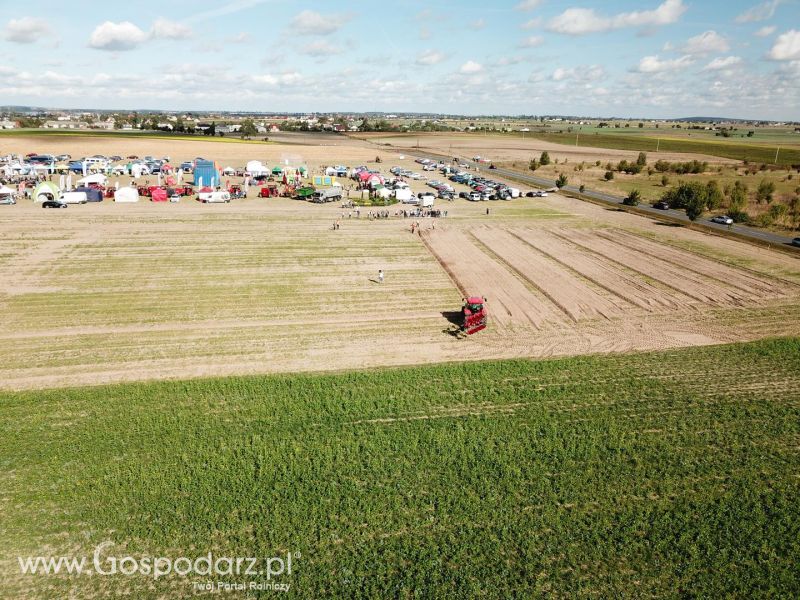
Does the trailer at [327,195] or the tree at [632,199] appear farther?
the tree at [632,199]

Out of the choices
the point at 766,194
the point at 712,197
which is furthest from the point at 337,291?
the point at 766,194

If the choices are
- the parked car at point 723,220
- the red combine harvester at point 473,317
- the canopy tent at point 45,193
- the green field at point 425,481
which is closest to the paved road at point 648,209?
the parked car at point 723,220

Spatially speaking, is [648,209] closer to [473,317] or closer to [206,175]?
[473,317]

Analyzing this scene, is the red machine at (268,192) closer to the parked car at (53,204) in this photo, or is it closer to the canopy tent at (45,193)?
the parked car at (53,204)

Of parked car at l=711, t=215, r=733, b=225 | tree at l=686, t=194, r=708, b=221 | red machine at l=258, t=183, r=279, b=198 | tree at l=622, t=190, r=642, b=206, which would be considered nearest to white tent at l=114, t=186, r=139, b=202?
red machine at l=258, t=183, r=279, b=198

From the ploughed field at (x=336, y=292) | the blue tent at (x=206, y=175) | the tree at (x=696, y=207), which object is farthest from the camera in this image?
the blue tent at (x=206, y=175)

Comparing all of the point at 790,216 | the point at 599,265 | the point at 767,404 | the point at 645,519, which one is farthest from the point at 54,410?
the point at 790,216
